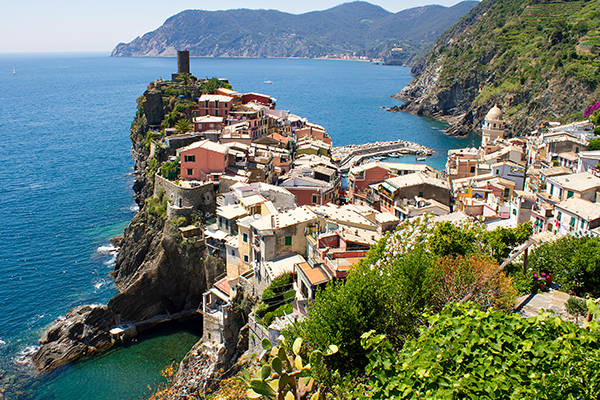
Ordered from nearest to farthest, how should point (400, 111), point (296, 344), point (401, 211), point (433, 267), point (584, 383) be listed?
point (584, 383) < point (296, 344) < point (433, 267) < point (401, 211) < point (400, 111)

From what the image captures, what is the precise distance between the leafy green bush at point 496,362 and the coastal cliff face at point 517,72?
3136 inches

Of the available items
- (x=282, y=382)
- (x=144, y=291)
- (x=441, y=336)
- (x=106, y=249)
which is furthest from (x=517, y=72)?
(x=282, y=382)

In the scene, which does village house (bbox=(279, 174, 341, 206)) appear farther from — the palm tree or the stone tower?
the stone tower

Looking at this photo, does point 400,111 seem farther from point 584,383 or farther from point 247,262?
point 584,383

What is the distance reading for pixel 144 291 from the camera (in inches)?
1391

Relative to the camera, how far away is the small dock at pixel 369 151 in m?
74.4

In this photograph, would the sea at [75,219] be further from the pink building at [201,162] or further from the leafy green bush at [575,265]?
the leafy green bush at [575,265]

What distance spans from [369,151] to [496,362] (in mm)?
72562

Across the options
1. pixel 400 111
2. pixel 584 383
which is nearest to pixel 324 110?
pixel 400 111

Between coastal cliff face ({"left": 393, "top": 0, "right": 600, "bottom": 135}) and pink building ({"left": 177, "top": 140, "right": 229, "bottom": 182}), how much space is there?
63316mm

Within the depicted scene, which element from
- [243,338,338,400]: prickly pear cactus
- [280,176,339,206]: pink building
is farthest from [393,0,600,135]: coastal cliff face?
[243,338,338,400]: prickly pear cactus

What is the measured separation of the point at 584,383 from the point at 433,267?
8.21 meters

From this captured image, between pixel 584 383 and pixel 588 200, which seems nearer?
pixel 584 383

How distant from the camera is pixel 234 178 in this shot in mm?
39531
